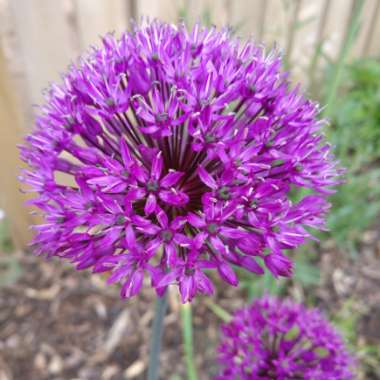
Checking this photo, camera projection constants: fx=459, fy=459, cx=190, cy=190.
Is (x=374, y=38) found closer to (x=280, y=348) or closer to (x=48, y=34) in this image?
(x=48, y=34)

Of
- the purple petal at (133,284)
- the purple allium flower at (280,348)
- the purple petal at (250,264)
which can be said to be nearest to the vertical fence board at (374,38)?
the purple allium flower at (280,348)

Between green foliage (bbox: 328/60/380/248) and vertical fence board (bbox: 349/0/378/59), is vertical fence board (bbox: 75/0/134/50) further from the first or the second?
vertical fence board (bbox: 349/0/378/59)

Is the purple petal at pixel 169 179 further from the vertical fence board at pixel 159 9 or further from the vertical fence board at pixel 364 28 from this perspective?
the vertical fence board at pixel 364 28

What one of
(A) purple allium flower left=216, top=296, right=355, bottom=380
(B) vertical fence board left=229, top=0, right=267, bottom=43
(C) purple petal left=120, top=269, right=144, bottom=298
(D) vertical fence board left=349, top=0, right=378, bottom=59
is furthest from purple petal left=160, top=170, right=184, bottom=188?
(D) vertical fence board left=349, top=0, right=378, bottom=59

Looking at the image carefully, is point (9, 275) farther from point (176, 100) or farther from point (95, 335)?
point (176, 100)

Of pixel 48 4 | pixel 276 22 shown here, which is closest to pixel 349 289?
pixel 276 22

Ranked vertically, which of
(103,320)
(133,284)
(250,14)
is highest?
(250,14)

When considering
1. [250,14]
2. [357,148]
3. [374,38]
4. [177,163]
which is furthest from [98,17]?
[374,38]
